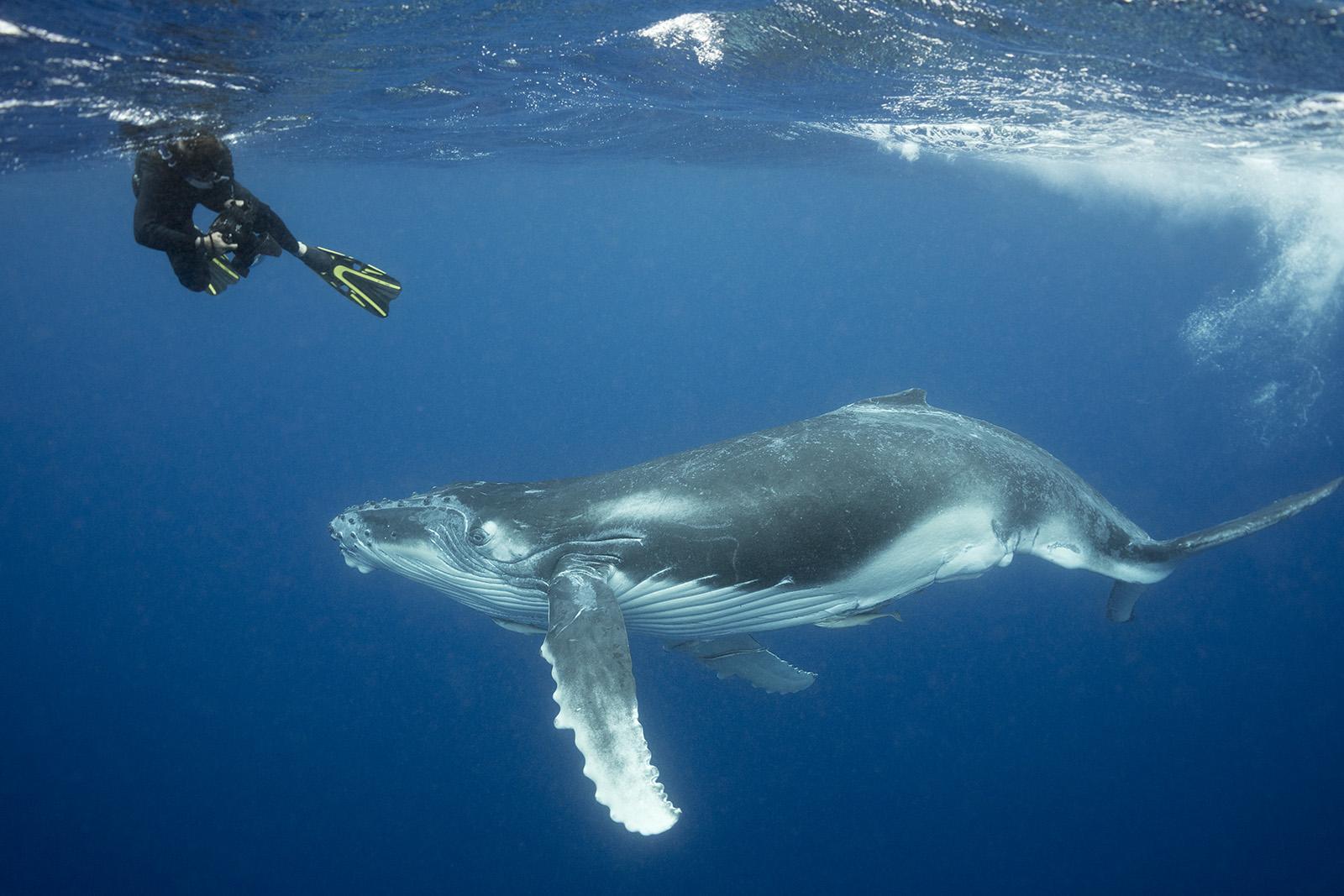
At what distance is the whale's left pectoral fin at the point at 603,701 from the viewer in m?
3.92

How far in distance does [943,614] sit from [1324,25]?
405 inches

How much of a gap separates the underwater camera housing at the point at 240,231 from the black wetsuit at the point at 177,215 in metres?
0.15

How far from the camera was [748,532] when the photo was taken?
17.8 ft

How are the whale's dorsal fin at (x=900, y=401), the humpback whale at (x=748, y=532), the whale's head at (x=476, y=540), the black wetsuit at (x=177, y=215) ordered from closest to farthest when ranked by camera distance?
1. the humpback whale at (x=748, y=532)
2. the whale's head at (x=476, y=540)
3. the black wetsuit at (x=177, y=215)
4. the whale's dorsal fin at (x=900, y=401)

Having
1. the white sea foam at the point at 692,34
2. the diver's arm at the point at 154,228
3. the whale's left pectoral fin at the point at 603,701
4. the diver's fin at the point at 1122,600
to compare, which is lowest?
the diver's fin at the point at 1122,600

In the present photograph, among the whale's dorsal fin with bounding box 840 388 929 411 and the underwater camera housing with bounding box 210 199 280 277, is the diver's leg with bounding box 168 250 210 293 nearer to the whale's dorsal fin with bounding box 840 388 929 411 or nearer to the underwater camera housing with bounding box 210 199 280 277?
the underwater camera housing with bounding box 210 199 280 277

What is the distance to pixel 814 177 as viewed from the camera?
1280 inches

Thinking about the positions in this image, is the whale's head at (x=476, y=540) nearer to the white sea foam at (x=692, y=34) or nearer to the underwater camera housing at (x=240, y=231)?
the underwater camera housing at (x=240, y=231)

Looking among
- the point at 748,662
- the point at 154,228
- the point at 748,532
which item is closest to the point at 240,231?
the point at 154,228

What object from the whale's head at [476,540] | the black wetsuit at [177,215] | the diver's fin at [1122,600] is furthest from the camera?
the diver's fin at [1122,600]

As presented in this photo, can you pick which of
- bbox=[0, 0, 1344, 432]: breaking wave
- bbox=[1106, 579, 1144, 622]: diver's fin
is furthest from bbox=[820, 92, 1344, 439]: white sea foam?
bbox=[1106, 579, 1144, 622]: diver's fin

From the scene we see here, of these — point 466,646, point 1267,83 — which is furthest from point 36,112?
point 1267,83

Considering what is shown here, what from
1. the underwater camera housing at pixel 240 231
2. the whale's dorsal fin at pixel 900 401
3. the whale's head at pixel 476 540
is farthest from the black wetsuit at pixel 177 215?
the whale's dorsal fin at pixel 900 401

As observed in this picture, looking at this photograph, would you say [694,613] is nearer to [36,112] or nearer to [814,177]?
[36,112]
